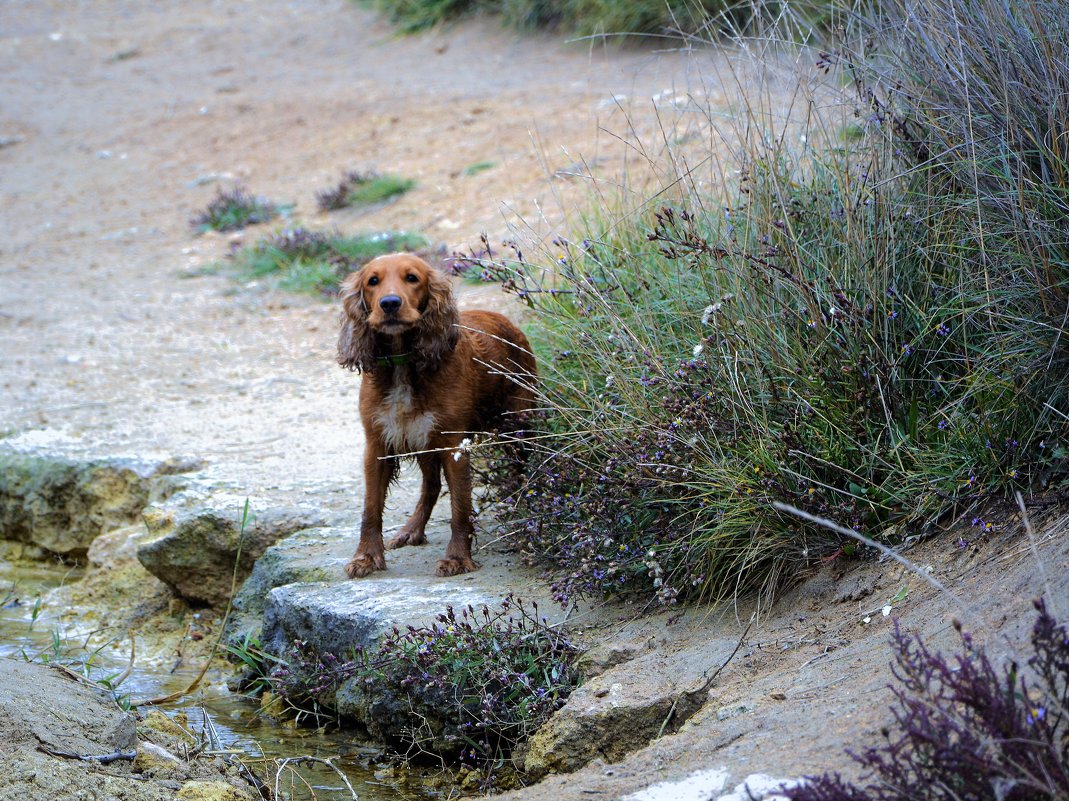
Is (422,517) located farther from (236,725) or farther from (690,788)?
(690,788)

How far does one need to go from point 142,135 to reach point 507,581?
37.1 feet

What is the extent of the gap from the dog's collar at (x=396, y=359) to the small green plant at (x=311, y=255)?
424cm

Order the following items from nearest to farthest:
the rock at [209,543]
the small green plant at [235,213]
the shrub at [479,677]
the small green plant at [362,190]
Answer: the shrub at [479,677], the rock at [209,543], the small green plant at [362,190], the small green plant at [235,213]

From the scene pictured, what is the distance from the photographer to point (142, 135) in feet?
45.1

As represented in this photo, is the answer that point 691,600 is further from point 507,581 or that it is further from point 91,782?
point 91,782

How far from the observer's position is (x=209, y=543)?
16.4 feet

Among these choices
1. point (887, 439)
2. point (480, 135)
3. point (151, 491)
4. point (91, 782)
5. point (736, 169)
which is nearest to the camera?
point (91, 782)

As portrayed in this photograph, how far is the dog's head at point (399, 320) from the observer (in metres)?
4.22

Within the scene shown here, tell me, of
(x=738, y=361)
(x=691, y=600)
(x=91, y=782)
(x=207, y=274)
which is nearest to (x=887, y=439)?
(x=738, y=361)

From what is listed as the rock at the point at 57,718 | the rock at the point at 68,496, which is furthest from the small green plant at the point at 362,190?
the rock at the point at 57,718

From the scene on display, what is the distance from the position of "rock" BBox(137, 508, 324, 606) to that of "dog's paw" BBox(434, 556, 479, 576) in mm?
913

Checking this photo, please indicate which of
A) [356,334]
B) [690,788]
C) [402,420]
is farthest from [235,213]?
[690,788]

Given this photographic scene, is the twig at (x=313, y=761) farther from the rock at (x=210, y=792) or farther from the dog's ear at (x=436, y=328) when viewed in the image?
the dog's ear at (x=436, y=328)

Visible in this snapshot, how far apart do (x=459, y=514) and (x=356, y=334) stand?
80 cm
